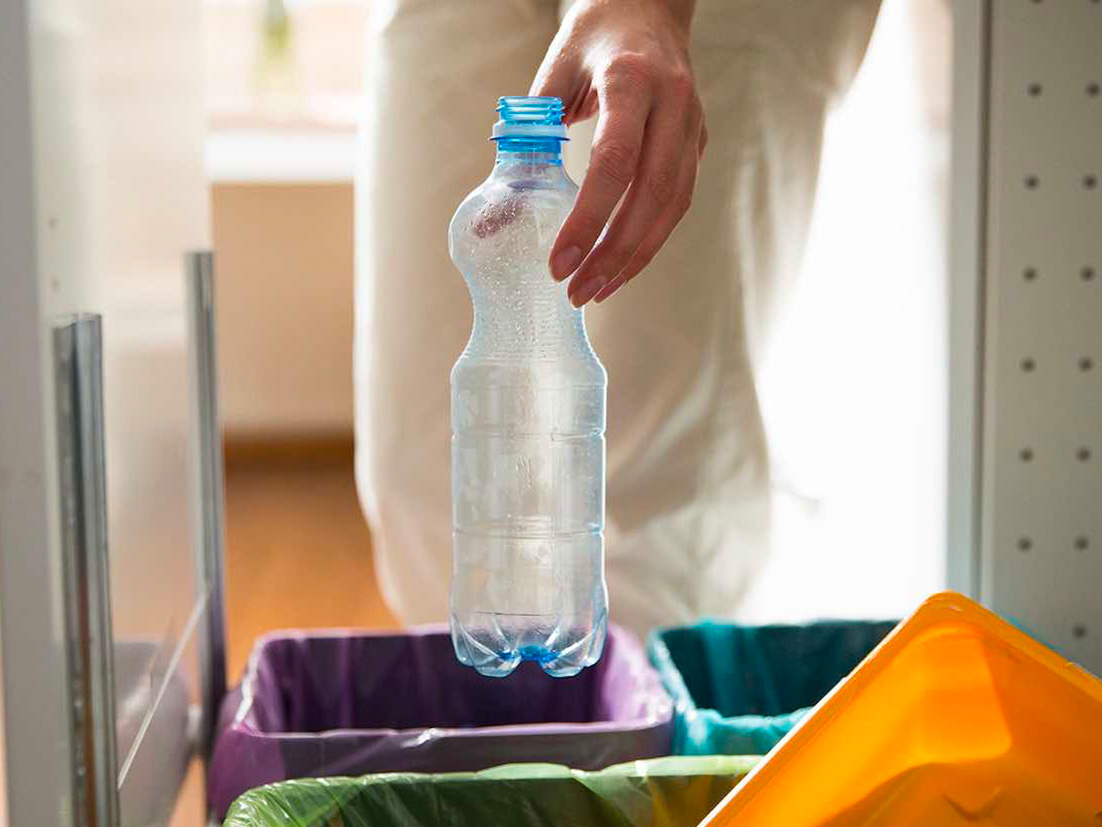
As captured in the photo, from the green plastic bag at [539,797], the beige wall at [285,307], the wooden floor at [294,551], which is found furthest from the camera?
the beige wall at [285,307]

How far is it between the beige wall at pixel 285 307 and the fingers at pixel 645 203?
2624 mm

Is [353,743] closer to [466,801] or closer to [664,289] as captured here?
[466,801]

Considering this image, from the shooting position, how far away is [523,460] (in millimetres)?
967

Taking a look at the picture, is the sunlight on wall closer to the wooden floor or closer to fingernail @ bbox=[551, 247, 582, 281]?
fingernail @ bbox=[551, 247, 582, 281]

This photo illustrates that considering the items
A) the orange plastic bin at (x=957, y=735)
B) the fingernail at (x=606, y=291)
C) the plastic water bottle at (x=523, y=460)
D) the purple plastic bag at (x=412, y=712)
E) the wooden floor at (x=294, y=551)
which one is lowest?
the wooden floor at (x=294, y=551)

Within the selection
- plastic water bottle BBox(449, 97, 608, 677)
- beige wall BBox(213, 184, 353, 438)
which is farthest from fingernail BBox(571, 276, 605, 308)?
beige wall BBox(213, 184, 353, 438)

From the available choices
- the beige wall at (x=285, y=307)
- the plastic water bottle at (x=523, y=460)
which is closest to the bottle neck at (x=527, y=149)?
the plastic water bottle at (x=523, y=460)

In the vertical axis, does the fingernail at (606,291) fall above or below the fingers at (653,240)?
below

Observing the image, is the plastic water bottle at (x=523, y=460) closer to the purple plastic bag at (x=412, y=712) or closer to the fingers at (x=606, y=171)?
the purple plastic bag at (x=412, y=712)

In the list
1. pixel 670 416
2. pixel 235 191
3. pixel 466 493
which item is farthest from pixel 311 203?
pixel 466 493

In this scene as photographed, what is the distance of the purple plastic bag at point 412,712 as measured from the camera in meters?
0.95

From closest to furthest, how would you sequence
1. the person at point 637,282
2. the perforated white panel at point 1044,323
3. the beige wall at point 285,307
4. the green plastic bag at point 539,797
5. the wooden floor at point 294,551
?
the green plastic bag at point 539,797 < the perforated white panel at point 1044,323 < the person at point 637,282 < the wooden floor at point 294,551 < the beige wall at point 285,307

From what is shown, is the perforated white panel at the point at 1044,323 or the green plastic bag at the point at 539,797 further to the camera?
the perforated white panel at the point at 1044,323

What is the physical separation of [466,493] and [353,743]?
178 millimetres
